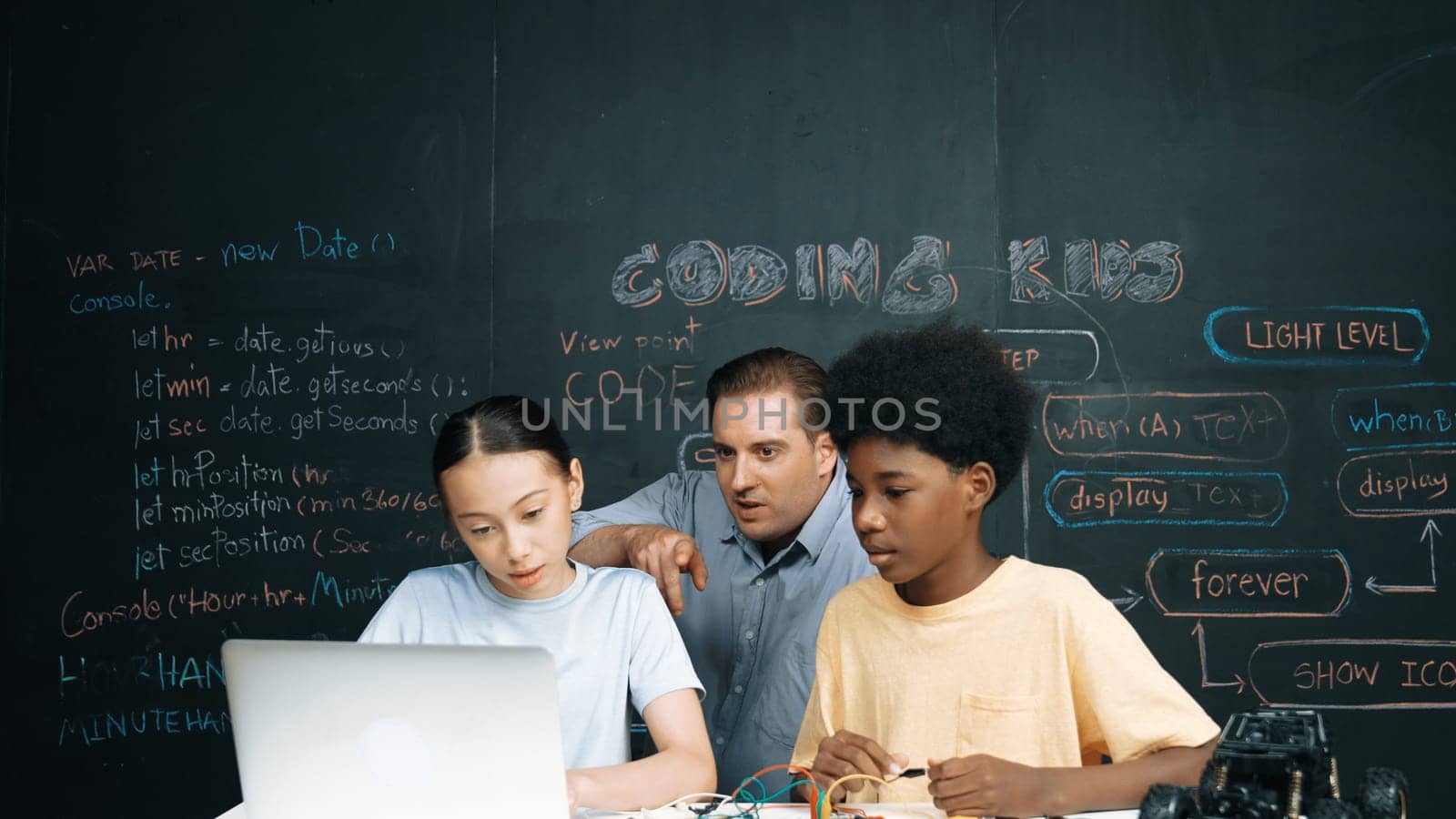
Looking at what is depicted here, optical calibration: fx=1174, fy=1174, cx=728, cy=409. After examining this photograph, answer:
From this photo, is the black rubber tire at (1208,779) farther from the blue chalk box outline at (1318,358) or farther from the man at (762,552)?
the blue chalk box outline at (1318,358)

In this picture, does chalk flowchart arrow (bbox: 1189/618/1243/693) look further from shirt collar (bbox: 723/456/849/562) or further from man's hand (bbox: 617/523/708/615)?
man's hand (bbox: 617/523/708/615)

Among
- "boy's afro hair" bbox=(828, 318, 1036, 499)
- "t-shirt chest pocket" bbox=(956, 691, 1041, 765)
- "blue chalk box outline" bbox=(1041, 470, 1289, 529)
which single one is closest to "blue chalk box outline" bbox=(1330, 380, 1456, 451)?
"blue chalk box outline" bbox=(1041, 470, 1289, 529)

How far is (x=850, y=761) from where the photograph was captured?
5.12ft

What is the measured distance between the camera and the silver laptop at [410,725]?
1.25 m

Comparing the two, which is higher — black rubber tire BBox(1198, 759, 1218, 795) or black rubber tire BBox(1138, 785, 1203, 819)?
black rubber tire BBox(1198, 759, 1218, 795)

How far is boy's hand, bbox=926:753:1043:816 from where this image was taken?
1.46 metres

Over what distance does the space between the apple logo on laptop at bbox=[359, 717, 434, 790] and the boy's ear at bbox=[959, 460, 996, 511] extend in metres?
0.90

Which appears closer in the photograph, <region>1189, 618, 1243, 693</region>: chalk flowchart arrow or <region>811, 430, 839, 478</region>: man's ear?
<region>811, 430, 839, 478</region>: man's ear

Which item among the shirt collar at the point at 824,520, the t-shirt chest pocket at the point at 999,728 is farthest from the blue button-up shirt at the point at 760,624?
the t-shirt chest pocket at the point at 999,728

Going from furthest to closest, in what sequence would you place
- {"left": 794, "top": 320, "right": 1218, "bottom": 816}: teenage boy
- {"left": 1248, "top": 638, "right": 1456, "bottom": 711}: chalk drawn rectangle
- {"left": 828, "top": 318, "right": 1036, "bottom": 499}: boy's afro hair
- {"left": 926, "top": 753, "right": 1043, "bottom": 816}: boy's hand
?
{"left": 1248, "top": 638, "right": 1456, "bottom": 711}: chalk drawn rectangle, {"left": 828, "top": 318, "right": 1036, "bottom": 499}: boy's afro hair, {"left": 794, "top": 320, "right": 1218, "bottom": 816}: teenage boy, {"left": 926, "top": 753, "right": 1043, "bottom": 816}: boy's hand

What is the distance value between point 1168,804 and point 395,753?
2.75 ft

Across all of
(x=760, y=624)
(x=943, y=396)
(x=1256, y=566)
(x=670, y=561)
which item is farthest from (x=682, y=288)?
(x=1256, y=566)

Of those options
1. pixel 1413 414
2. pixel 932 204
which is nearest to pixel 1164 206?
pixel 932 204

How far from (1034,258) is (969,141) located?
1.27 ft
